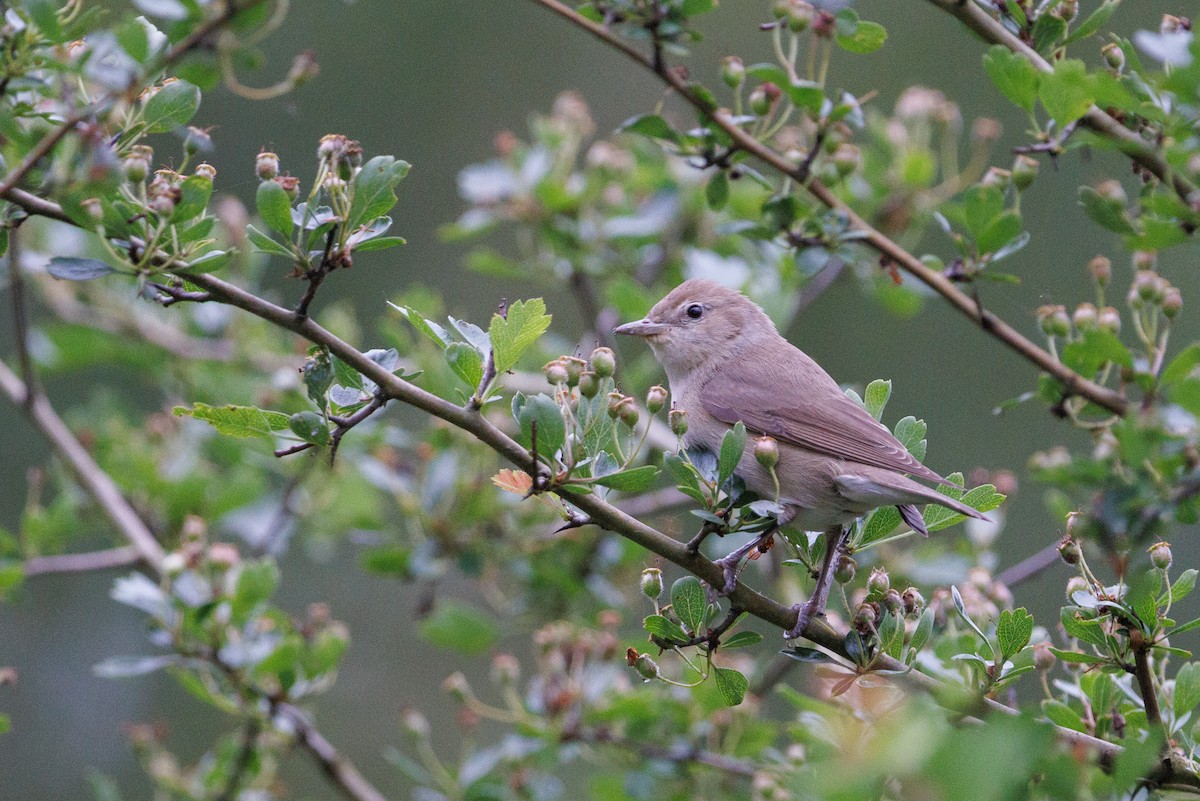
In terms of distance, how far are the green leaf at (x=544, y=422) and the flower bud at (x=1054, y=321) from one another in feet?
3.89

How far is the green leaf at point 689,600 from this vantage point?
8.12 ft

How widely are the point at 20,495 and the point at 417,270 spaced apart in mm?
3790

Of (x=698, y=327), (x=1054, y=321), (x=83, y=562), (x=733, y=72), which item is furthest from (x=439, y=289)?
(x=1054, y=321)

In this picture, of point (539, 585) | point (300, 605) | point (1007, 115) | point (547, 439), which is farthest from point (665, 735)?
point (1007, 115)

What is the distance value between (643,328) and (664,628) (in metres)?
1.76

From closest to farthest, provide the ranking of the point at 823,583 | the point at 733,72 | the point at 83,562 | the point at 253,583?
the point at 823,583 < the point at 733,72 < the point at 253,583 < the point at 83,562

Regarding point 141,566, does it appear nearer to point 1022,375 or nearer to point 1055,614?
point 1055,614

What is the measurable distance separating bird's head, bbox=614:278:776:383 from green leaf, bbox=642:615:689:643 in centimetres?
169

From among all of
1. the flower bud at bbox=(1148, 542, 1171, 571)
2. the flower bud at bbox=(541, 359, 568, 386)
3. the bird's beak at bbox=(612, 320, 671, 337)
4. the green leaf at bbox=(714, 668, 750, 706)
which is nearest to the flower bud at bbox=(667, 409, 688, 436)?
the flower bud at bbox=(541, 359, 568, 386)

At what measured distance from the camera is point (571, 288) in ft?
16.9

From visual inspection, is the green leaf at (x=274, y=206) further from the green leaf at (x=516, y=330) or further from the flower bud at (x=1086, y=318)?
the flower bud at (x=1086, y=318)

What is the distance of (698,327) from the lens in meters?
4.19

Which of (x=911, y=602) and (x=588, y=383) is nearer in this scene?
(x=588, y=383)

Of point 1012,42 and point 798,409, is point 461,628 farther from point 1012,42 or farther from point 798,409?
point 1012,42
